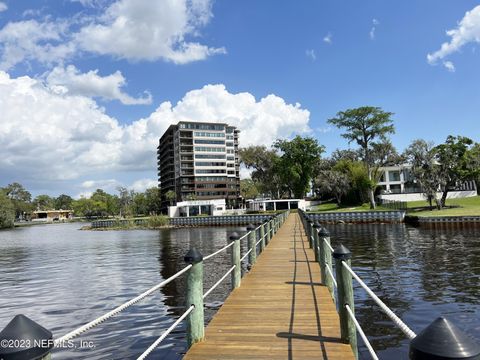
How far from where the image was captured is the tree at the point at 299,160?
9106cm

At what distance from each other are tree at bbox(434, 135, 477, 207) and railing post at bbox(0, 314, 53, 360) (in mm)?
60142

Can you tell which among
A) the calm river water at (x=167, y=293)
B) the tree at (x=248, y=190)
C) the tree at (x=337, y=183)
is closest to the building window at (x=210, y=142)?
the tree at (x=248, y=190)

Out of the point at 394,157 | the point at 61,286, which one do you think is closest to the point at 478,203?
the point at 394,157

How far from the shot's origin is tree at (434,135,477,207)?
53.7 meters

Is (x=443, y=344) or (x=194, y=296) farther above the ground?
(x=443, y=344)

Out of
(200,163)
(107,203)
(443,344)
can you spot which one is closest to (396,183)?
(200,163)

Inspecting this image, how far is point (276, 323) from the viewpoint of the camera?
22.5 ft

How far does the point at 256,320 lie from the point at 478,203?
66625 millimetres

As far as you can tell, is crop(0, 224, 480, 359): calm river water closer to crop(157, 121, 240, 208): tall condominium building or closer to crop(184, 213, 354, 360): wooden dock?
crop(184, 213, 354, 360): wooden dock

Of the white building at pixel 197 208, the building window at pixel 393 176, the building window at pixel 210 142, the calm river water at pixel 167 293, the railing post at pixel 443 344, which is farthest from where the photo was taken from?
the building window at pixel 210 142

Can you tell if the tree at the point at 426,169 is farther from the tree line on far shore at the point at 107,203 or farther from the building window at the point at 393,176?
the tree line on far shore at the point at 107,203

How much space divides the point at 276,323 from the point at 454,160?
2258 inches

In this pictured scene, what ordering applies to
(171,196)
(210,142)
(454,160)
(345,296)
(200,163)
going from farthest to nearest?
(210,142) → (200,163) → (171,196) → (454,160) → (345,296)

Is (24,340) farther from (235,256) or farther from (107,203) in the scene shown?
(107,203)
